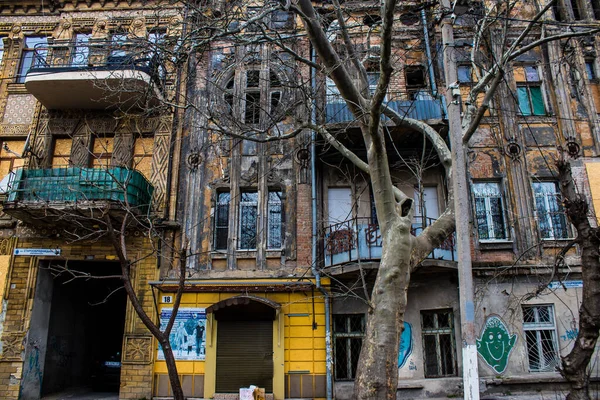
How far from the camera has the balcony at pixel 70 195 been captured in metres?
Result: 13.0

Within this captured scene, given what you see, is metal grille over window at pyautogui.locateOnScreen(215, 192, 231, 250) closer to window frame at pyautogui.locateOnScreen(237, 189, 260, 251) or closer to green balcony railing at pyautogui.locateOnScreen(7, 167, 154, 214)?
window frame at pyautogui.locateOnScreen(237, 189, 260, 251)

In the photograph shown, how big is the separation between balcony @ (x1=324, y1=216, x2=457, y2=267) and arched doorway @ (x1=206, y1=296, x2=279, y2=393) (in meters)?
2.23

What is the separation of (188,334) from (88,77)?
825 cm

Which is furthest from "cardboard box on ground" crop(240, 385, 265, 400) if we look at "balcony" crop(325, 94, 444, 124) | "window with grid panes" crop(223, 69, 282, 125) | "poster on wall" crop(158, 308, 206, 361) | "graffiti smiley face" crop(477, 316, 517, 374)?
"window with grid panes" crop(223, 69, 282, 125)

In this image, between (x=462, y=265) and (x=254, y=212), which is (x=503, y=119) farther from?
(x=462, y=265)

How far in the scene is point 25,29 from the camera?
16781 millimetres

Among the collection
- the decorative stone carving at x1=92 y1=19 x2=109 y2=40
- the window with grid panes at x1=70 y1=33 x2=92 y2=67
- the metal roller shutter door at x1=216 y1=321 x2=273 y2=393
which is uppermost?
the decorative stone carving at x1=92 y1=19 x2=109 y2=40

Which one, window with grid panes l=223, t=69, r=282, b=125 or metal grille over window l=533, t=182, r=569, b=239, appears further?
window with grid panes l=223, t=69, r=282, b=125

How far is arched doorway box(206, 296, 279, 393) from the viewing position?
510 inches

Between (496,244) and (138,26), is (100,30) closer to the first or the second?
(138,26)

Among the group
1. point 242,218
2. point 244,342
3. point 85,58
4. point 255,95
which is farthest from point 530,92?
point 85,58

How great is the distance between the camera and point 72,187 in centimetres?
1337

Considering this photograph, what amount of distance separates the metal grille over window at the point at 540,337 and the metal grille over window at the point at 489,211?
2.30m

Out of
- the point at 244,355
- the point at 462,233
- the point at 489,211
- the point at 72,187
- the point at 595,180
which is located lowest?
the point at 244,355
